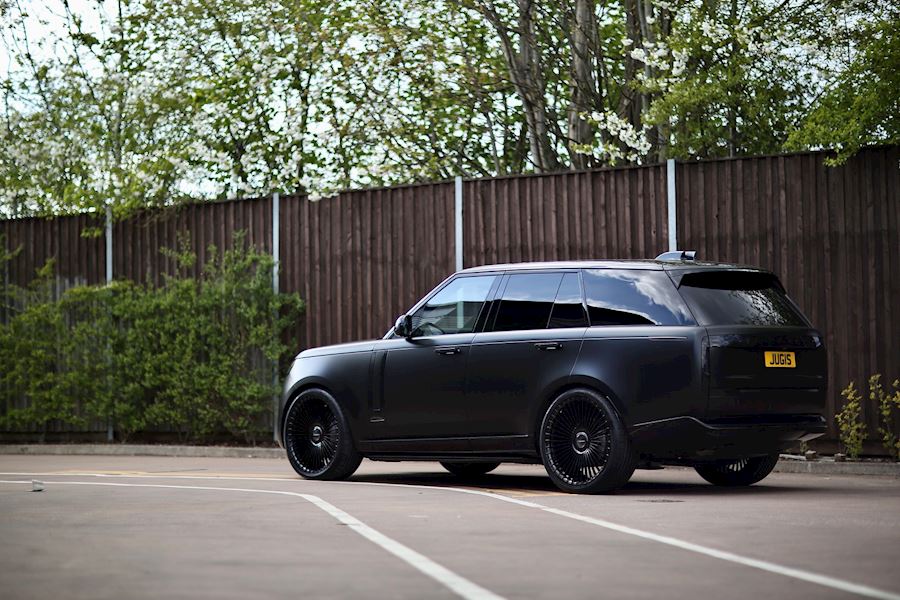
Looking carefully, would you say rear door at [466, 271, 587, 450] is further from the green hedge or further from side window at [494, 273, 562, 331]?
the green hedge

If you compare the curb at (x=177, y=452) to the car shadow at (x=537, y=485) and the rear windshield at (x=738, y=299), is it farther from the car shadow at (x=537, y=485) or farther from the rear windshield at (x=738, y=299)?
the rear windshield at (x=738, y=299)

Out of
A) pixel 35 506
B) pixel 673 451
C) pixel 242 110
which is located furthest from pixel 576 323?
pixel 242 110

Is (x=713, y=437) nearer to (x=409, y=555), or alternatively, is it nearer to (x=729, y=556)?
(x=729, y=556)

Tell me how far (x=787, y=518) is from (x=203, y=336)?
39.5 ft

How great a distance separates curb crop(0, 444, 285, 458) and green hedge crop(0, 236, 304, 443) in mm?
376

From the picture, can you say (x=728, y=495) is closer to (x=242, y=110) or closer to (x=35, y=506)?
(x=35, y=506)

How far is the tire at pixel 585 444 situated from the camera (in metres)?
12.3

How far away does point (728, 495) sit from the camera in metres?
12.6

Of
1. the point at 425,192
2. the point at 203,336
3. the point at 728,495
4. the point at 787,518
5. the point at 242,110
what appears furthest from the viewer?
the point at 242,110

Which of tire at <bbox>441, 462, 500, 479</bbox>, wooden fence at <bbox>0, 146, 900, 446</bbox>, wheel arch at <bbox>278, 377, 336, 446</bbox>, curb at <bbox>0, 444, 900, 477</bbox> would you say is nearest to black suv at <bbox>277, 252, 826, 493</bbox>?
wheel arch at <bbox>278, 377, 336, 446</bbox>

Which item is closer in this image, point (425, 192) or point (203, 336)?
point (425, 192)

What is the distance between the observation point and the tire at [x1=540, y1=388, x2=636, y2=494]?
12.3 m

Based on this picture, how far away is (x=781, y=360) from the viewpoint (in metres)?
→ 12.5

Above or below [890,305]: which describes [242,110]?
above
